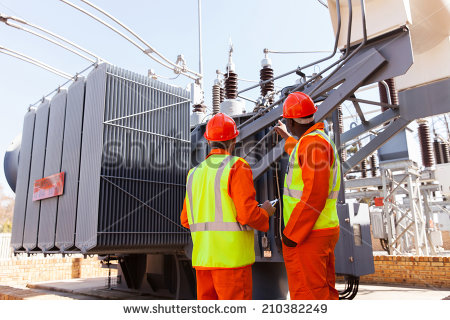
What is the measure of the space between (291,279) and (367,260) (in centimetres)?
296

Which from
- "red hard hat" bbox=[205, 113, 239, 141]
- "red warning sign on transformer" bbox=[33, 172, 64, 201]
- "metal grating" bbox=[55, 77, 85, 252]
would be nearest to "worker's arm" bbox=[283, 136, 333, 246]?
"red hard hat" bbox=[205, 113, 239, 141]

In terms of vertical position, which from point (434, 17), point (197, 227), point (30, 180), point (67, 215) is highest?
point (434, 17)

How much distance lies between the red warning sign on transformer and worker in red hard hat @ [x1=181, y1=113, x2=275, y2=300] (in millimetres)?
4560

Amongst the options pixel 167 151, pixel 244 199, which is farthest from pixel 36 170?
pixel 244 199

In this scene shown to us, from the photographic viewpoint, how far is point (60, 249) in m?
6.45

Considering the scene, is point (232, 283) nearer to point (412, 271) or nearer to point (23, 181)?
point (23, 181)

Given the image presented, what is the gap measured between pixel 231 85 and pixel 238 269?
5.98 meters

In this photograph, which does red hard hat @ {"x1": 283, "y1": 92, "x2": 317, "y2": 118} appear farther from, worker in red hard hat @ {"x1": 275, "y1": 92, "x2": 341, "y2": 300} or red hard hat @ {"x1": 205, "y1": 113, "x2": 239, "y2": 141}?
red hard hat @ {"x1": 205, "y1": 113, "x2": 239, "y2": 141}

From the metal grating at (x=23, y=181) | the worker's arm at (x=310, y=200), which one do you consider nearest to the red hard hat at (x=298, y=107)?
the worker's arm at (x=310, y=200)

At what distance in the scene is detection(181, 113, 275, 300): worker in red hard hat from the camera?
2.84 metres

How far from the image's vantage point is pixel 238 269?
2857mm

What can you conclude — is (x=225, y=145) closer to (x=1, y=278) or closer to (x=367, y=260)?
(x=367, y=260)

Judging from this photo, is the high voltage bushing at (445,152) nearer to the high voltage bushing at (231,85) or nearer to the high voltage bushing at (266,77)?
the high voltage bushing at (266,77)

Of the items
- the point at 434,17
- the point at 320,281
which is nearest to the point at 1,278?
the point at 320,281
